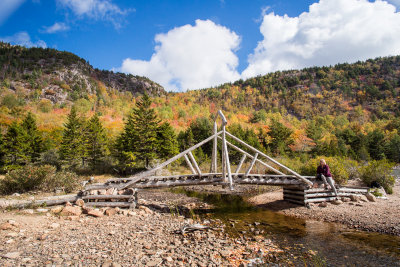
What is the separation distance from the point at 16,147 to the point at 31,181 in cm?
1912

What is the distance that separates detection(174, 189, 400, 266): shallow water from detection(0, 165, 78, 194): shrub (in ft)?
32.7

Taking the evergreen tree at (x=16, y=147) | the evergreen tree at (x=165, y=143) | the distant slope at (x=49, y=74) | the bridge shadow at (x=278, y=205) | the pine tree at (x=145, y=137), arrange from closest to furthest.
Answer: the bridge shadow at (x=278, y=205)
the evergreen tree at (x=16, y=147)
the pine tree at (x=145, y=137)
the evergreen tree at (x=165, y=143)
the distant slope at (x=49, y=74)

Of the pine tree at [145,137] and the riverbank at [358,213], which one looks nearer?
the riverbank at [358,213]

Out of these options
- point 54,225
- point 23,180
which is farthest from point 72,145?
point 54,225

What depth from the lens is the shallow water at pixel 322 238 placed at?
627 centimetres

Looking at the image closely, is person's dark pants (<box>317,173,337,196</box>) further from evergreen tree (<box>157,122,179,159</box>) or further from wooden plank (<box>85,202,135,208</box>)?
evergreen tree (<box>157,122,179,159</box>)

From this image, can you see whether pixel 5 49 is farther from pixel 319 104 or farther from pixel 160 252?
pixel 319 104

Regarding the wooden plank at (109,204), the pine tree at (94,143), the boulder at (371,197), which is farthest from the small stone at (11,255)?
the pine tree at (94,143)

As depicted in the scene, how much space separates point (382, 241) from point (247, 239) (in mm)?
4720

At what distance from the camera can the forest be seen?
29781 mm

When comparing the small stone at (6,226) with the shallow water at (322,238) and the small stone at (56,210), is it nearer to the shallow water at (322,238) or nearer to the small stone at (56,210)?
the small stone at (56,210)

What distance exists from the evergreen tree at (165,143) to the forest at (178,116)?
15cm

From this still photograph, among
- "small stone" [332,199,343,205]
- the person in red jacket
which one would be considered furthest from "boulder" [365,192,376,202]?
the person in red jacket

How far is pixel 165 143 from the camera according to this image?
102 ft
